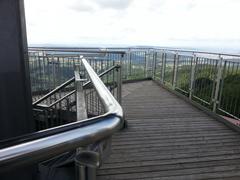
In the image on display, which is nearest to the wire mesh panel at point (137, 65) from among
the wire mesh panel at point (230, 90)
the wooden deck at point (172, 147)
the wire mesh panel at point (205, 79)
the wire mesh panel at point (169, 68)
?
the wire mesh panel at point (169, 68)

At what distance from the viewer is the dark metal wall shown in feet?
5.11

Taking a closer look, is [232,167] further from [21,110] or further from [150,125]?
[21,110]

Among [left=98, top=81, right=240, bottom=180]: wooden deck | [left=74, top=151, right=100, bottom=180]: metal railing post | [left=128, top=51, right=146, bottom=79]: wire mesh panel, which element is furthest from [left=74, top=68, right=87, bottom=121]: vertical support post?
[left=128, top=51, right=146, bottom=79]: wire mesh panel

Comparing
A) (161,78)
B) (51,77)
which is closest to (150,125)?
(51,77)

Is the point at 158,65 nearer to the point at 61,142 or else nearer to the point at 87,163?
the point at 87,163

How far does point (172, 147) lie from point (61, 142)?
296 cm

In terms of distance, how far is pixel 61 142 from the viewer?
509mm

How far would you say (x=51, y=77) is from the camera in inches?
231

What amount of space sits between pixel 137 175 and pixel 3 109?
65.1 inches

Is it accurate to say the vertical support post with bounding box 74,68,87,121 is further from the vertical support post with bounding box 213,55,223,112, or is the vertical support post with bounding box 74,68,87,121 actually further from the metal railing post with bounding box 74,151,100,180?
the vertical support post with bounding box 213,55,223,112

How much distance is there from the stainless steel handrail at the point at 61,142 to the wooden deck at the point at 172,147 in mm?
2098

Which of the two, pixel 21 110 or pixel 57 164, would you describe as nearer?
pixel 21 110

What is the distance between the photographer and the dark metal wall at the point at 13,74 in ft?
5.11

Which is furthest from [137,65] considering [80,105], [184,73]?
[80,105]
